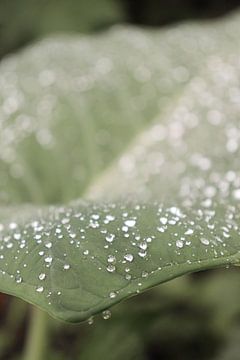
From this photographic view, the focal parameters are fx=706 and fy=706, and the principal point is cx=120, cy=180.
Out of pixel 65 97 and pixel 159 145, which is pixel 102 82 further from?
pixel 159 145

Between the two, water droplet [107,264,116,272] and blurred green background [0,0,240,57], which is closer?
water droplet [107,264,116,272]

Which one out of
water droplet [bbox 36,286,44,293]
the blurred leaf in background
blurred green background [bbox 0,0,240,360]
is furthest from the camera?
the blurred leaf in background

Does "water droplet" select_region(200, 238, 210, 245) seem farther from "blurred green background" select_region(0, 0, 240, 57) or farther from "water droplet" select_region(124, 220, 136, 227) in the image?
"blurred green background" select_region(0, 0, 240, 57)

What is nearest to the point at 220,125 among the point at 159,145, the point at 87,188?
the point at 159,145

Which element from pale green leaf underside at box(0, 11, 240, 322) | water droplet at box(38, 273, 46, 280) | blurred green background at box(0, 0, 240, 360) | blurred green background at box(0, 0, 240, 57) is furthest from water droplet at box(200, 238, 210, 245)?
blurred green background at box(0, 0, 240, 57)

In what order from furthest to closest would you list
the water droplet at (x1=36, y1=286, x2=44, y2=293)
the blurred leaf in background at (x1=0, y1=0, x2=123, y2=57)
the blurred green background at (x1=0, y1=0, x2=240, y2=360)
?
the blurred leaf in background at (x1=0, y1=0, x2=123, y2=57), the blurred green background at (x1=0, y1=0, x2=240, y2=360), the water droplet at (x1=36, y1=286, x2=44, y2=293)

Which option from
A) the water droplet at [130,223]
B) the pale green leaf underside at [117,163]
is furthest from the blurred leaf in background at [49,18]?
the water droplet at [130,223]

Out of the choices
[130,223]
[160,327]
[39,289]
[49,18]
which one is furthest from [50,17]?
[39,289]

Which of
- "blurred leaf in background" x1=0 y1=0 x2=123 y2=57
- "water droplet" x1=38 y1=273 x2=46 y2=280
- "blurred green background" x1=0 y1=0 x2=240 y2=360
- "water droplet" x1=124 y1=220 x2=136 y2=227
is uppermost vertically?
"blurred leaf in background" x1=0 y1=0 x2=123 y2=57

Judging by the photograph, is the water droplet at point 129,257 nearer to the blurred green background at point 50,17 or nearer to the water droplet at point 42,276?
the water droplet at point 42,276
